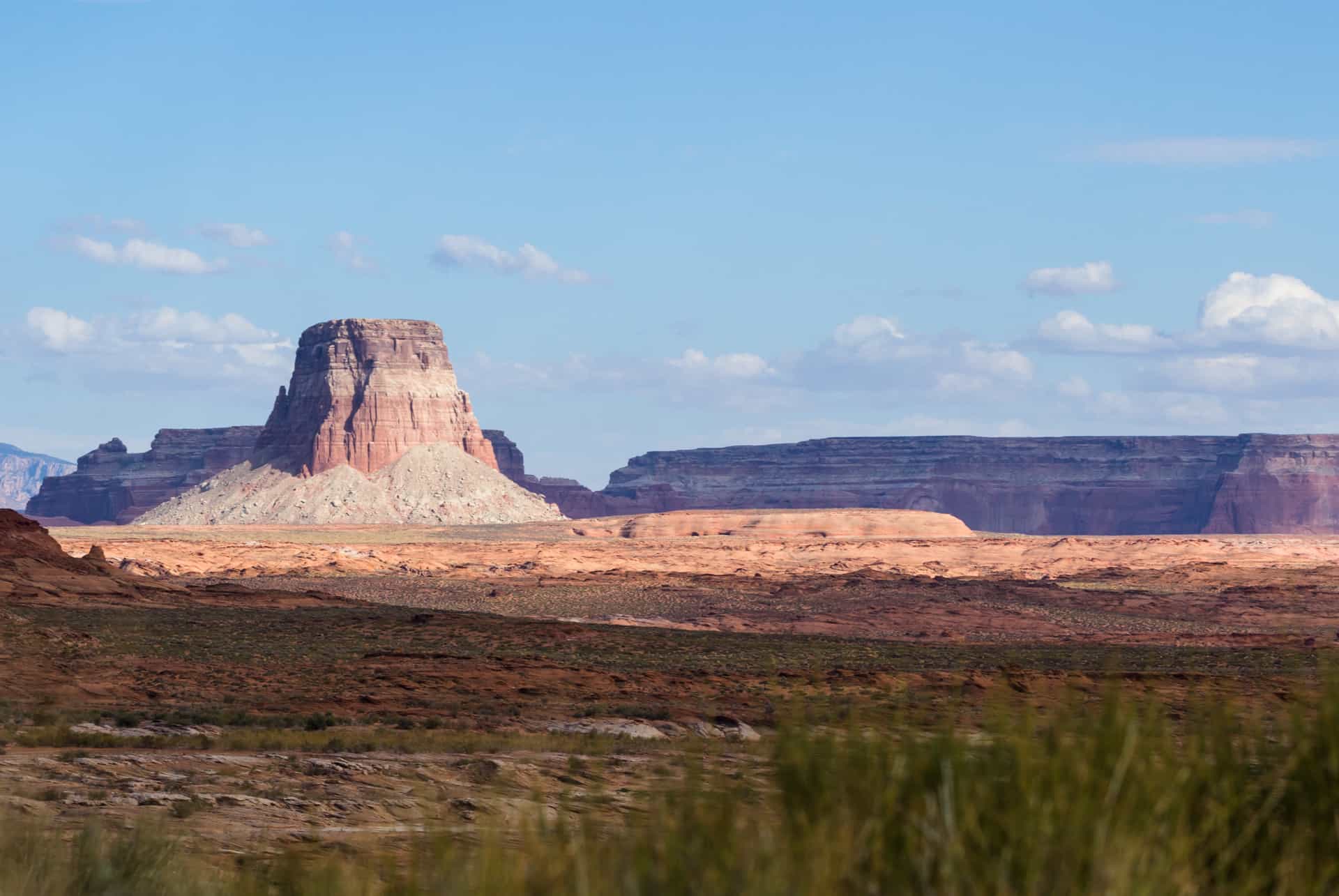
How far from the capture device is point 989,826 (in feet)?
19.5

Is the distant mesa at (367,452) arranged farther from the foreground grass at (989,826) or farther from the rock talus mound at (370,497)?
the foreground grass at (989,826)

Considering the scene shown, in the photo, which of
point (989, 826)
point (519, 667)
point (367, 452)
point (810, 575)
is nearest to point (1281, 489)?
point (367, 452)

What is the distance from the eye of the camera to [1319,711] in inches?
262

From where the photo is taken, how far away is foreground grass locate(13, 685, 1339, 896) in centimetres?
565

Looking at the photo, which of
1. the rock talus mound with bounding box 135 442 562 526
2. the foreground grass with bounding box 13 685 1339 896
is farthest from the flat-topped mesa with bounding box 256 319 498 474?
the foreground grass with bounding box 13 685 1339 896

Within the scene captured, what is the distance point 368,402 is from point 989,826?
528 ft

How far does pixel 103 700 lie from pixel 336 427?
452 ft

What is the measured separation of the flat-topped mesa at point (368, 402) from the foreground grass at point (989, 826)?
157846 millimetres

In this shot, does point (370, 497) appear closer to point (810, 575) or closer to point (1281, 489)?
point (810, 575)

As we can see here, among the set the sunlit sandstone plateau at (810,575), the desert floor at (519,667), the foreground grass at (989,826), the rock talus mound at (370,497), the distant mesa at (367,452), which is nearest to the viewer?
the foreground grass at (989,826)

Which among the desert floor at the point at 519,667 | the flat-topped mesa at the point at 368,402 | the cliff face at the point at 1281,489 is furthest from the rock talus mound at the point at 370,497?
the cliff face at the point at 1281,489

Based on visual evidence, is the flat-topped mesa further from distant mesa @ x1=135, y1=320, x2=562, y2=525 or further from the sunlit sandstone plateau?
the sunlit sandstone plateau

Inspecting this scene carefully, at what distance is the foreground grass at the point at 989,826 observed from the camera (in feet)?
18.5

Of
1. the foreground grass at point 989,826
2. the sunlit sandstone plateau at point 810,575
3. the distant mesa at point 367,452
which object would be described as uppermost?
the distant mesa at point 367,452
